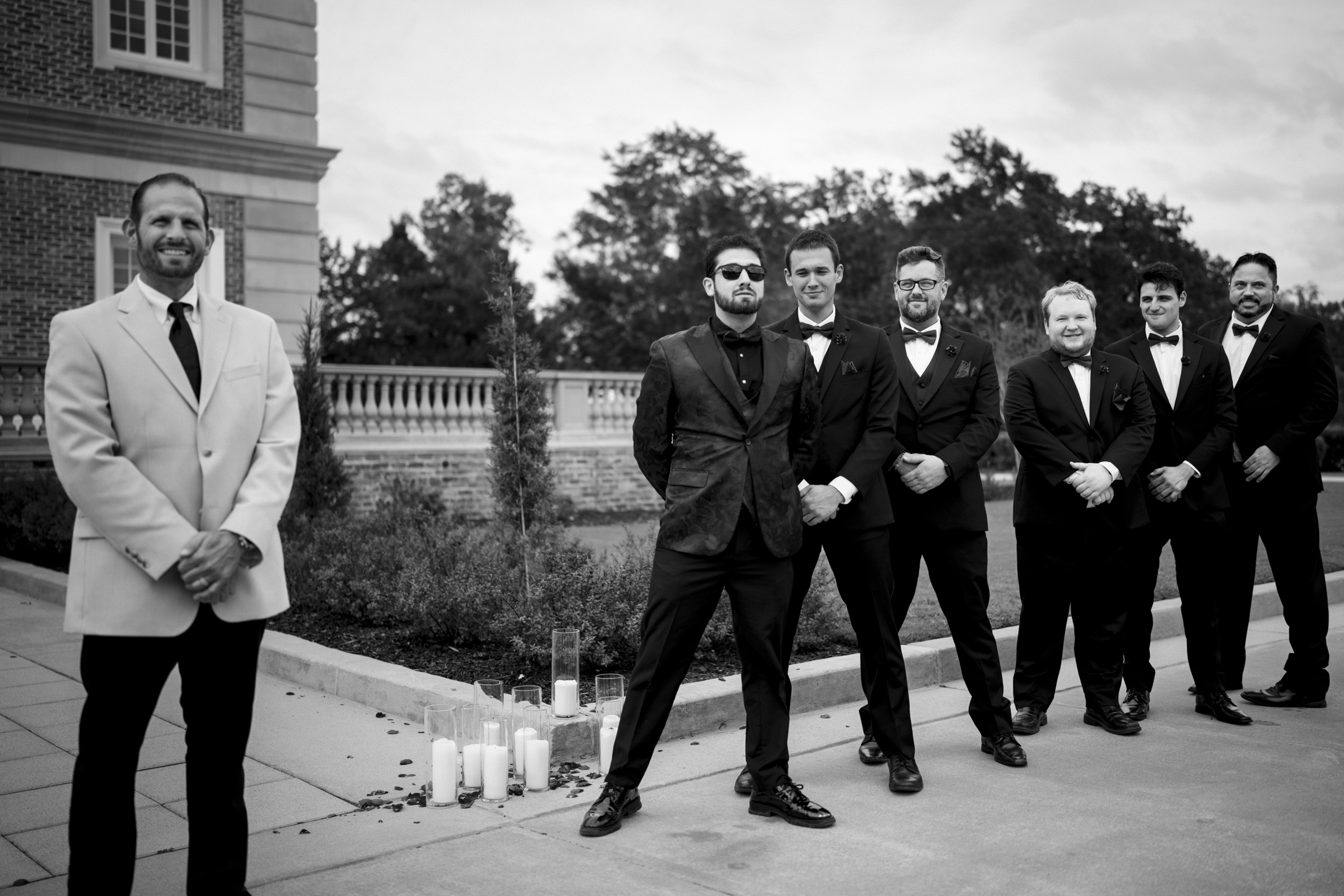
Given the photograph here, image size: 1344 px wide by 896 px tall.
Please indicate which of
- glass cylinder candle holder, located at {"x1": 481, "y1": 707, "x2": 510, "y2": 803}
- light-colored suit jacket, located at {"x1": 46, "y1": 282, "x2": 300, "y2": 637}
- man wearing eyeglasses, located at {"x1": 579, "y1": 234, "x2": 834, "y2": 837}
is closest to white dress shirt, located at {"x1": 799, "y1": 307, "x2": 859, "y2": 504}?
man wearing eyeglasses, located at {"x1": 579, "y1": 234, "x2": 834, "y2": 837}

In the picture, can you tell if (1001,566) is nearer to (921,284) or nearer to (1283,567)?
(1283,567)

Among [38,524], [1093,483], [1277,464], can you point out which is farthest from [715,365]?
[38,524]

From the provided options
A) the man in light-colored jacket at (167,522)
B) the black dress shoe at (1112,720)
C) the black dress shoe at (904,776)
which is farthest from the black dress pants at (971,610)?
the man in light-colored jacket at (167,522)

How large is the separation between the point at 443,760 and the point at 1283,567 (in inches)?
201

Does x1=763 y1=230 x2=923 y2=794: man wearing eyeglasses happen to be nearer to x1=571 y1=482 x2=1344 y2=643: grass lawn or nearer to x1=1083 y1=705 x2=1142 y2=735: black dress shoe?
x1=1083 y1=705 x2=1142 y2=735: black dress shoe

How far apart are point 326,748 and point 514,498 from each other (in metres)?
4.86

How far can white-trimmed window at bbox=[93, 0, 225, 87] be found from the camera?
17688 millimetres

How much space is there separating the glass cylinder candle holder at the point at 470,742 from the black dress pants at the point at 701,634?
27.8 inches

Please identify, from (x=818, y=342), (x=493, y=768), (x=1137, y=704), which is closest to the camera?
(x=493, y=768)

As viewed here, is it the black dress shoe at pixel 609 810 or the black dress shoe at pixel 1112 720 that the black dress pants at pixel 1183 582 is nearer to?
the black dress shoe at pixel 1112 720

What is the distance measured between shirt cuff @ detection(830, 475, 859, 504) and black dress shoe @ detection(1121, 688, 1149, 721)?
2604mm

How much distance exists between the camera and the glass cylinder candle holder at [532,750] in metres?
5.05

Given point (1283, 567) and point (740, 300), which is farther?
point (1283, 567)

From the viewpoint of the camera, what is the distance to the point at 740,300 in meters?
4.66
